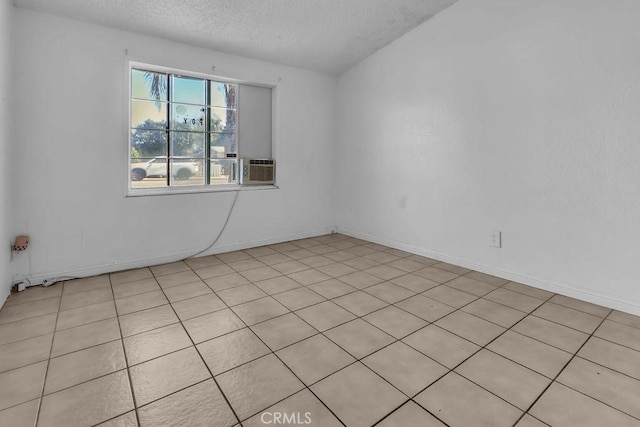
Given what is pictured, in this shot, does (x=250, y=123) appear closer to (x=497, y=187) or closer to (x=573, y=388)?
(x=497, y=187)

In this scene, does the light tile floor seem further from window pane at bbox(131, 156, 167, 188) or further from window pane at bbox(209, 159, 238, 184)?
window pane at bbox(209, 159, 238, 184)

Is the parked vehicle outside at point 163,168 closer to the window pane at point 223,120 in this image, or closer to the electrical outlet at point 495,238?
the window pane at point 223,120

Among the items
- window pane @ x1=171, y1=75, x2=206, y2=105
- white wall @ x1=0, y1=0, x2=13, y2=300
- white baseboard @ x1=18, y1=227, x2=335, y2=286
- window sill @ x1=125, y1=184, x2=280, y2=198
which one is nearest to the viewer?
white wall @ x1=0, y1=0, x2=13, y2=300

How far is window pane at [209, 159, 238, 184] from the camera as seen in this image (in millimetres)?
4070

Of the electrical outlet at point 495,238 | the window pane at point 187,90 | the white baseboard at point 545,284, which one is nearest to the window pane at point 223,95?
the window pane at point 187,90

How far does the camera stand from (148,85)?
3547 mm

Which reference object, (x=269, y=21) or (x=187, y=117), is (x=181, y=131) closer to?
(x=187, y=117)

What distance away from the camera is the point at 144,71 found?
3518mm

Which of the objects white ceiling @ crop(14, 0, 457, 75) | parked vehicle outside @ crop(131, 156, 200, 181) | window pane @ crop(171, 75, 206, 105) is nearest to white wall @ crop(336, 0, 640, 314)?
white ceiling @ crop(14, 0, 457, 75)

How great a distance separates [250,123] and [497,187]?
9.91 feet

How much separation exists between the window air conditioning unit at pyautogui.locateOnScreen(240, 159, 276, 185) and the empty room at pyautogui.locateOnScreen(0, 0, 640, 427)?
0.03 meters

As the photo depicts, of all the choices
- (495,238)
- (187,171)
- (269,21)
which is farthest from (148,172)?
(495,238)

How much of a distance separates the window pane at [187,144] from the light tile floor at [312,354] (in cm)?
151

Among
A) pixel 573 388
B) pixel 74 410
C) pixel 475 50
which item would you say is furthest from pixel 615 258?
pixel 74 410
